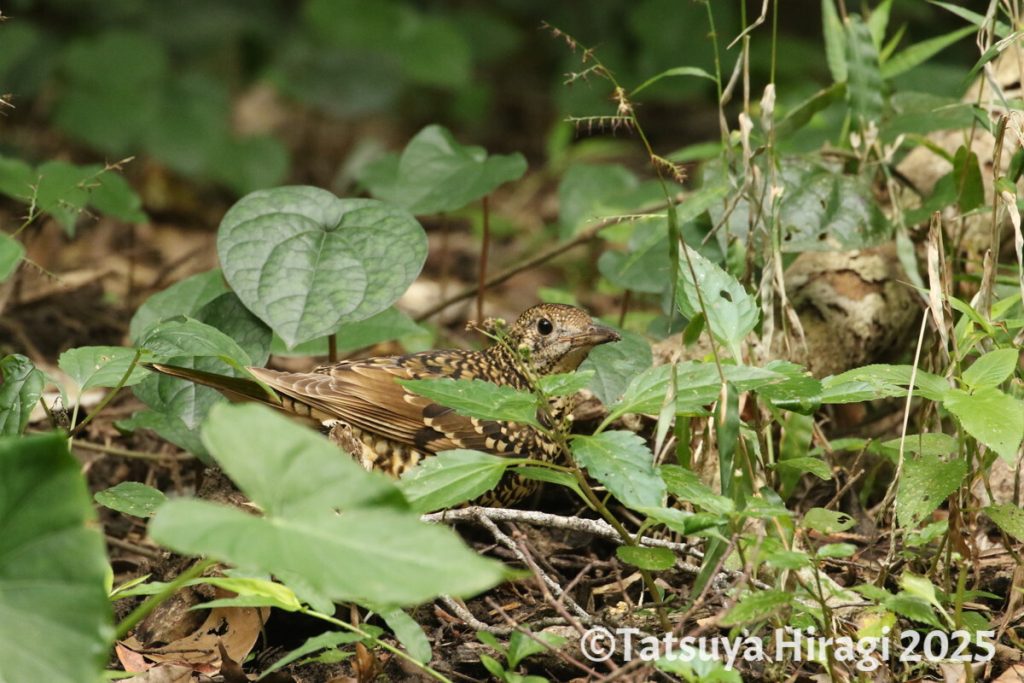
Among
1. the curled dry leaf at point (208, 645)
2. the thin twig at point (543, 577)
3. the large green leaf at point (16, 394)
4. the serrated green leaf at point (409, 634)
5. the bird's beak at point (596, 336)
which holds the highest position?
the large green leaf at point (16, 394)

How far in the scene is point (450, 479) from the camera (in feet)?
8.34

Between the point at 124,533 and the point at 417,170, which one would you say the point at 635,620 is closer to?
the point at 124,533

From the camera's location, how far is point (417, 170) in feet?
14.4

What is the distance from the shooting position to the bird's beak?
149 inches

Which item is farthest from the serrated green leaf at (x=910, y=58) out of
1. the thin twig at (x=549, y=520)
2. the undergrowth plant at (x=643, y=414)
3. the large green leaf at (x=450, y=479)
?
the large green leaf at (x=450, y=479)

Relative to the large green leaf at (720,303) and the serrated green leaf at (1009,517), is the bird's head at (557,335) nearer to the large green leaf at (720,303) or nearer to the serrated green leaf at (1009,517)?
the large green leaf at (720,303)

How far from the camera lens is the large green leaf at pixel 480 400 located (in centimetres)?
257

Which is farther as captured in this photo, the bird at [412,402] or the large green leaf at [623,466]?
the bird at [412,402]

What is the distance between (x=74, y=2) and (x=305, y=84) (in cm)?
147

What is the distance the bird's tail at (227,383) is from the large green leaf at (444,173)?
1019 millimetres

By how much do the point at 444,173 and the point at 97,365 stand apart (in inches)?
65.8

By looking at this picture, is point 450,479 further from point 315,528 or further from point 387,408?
point 387,408

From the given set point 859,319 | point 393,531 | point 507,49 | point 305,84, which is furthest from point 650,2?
point 393,531

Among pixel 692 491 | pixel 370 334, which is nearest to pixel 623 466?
pixel 692 491
